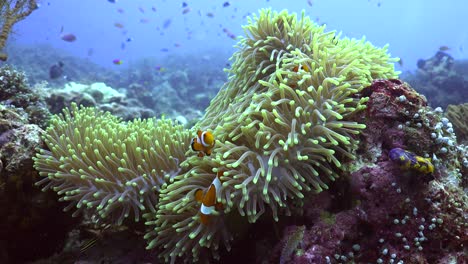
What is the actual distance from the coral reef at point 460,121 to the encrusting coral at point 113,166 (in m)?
5.26

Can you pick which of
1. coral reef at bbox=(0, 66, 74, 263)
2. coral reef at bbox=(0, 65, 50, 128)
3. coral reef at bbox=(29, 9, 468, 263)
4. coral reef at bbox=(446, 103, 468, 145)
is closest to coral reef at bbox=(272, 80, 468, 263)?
Answer: coral reef at bbox=(29, 9, 468, 263)

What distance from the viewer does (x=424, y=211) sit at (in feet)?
7.79

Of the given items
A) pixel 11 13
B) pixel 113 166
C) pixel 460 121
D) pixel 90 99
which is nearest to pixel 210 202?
pixel 113 166

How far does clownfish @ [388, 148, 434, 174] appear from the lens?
7.63ft

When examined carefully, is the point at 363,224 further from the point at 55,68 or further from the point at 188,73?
the point at 188,73

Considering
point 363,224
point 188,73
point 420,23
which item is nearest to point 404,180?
point 363,224

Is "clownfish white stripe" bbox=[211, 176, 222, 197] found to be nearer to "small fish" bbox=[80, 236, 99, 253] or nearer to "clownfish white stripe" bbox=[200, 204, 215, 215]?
"clownfish white stripe" bbox=[200, 204, 215, 215]

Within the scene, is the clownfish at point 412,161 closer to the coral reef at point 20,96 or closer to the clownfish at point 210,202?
the clownfish at point 210,202

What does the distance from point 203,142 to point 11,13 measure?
4415mm

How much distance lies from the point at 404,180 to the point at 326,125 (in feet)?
2.25

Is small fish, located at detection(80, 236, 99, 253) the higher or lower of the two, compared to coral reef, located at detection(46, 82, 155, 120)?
lower

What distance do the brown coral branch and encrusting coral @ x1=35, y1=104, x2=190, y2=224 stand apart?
3.01 metres

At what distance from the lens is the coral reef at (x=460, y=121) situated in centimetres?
586

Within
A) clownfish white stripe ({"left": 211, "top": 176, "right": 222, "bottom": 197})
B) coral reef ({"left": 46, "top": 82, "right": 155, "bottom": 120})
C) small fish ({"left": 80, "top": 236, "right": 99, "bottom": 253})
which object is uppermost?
coral reef ({"left": 46, "top": 82, "right": 155, "bottom": 120})
